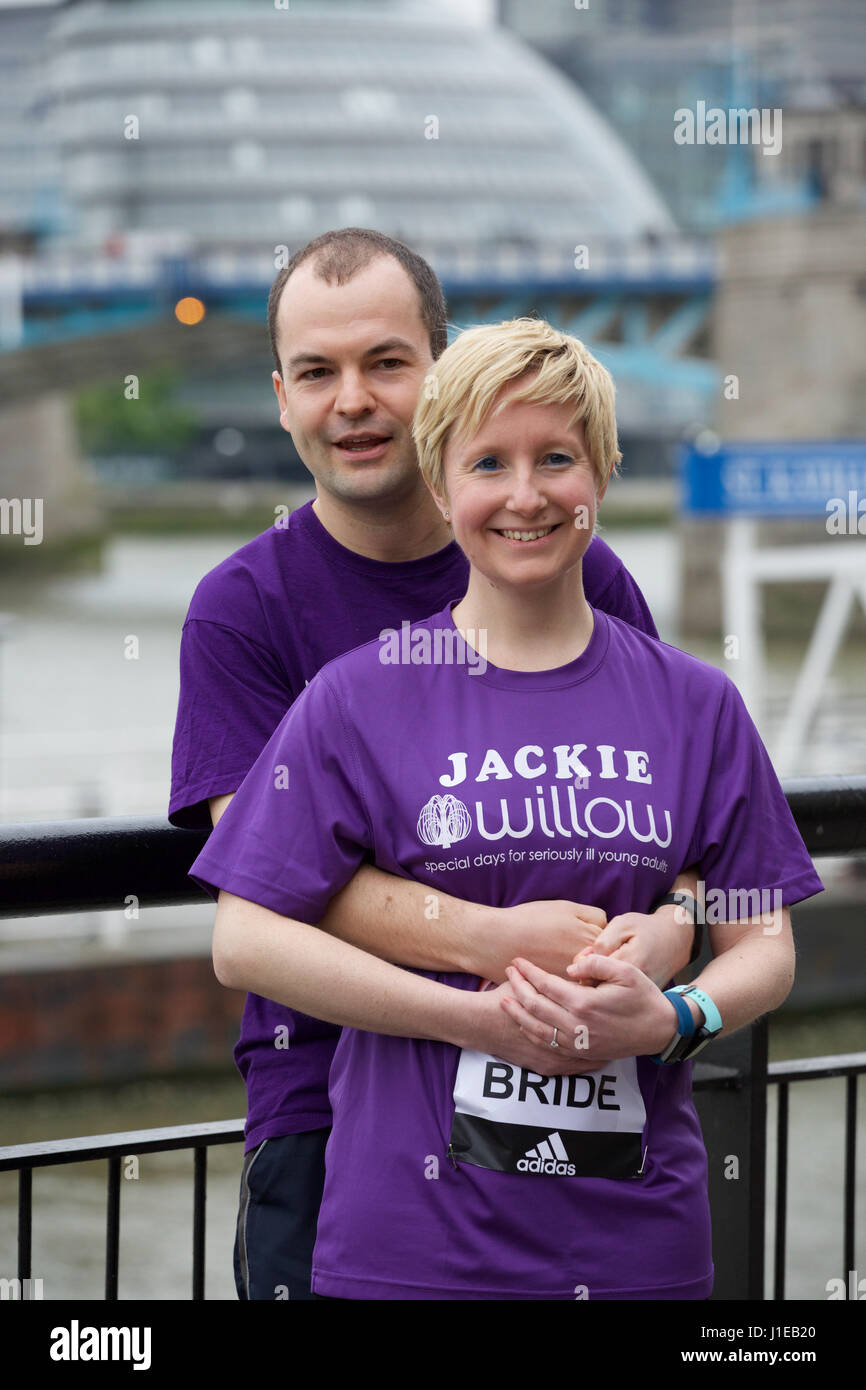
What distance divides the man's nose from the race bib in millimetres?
728

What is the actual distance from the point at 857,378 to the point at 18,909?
1090 inches

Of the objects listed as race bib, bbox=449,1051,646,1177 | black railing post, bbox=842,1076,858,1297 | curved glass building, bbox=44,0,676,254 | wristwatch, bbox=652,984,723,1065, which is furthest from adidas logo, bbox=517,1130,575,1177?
curved glass building, bbox=44,0,676,254

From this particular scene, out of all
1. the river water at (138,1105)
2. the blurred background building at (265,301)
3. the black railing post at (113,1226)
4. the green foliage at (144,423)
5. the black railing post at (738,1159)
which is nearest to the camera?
the black railing post at (113,1226)

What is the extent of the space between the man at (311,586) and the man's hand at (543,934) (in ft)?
1.09

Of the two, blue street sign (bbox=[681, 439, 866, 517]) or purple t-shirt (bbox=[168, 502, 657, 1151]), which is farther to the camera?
blue street sign (bbox=[681, 439, 866, 517])

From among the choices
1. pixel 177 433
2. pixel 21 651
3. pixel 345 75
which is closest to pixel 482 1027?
pixel 21 651

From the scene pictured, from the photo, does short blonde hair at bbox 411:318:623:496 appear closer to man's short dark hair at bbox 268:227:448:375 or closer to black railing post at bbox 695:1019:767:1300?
man's short dark hair at bbox 268:227:448:375

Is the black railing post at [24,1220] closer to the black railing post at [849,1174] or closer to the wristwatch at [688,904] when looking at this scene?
the wristwatch at [688,904]

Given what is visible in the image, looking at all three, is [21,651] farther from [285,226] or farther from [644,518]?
[285,226]

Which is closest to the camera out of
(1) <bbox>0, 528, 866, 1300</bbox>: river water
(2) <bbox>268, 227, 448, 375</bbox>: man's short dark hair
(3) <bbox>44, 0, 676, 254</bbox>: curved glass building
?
(2) <bbox>268, 227, 448, 375</bbox>: man's short dark hair

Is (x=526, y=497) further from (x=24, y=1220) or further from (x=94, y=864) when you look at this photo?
(x=24, y=1220)

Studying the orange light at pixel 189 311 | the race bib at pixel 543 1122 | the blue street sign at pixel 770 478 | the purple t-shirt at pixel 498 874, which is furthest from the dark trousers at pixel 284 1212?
the orange light at pixel 189 311

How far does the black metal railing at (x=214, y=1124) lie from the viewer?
210 centimetres

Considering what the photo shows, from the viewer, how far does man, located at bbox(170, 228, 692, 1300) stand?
192cm
